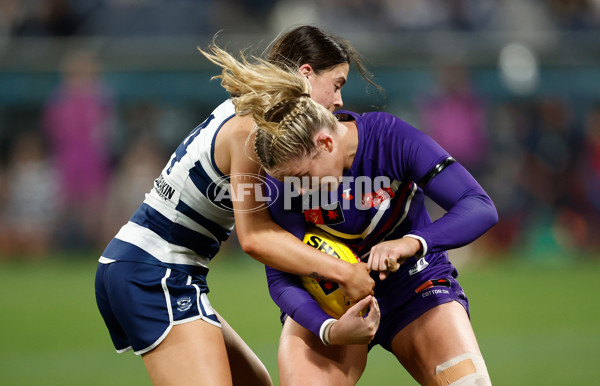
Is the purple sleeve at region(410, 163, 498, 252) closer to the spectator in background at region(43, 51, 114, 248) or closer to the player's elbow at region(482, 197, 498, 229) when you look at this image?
the player's elbow at region(482, 197, 498, 229)

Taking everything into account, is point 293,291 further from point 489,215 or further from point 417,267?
point 489,215

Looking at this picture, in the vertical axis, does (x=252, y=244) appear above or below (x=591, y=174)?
above

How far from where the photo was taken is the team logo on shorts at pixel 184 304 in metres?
3.83

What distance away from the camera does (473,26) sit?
13.4 metres

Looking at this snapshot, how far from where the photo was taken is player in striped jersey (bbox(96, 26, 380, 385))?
362cm

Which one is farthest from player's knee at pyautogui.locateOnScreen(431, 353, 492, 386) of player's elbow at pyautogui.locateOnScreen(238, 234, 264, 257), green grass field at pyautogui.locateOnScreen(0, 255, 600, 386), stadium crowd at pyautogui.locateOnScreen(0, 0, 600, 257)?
stadium crowd at pyautogui.locateOnScreen(0, 0, 600, 257)

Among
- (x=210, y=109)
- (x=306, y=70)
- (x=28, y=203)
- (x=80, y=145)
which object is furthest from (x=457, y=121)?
(x=306, y=70)

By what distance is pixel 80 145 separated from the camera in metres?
12.2

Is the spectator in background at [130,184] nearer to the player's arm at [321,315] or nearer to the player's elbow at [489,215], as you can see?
the player's arm at [321,315]

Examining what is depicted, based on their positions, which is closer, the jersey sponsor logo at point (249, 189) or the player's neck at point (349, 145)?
the jersey sponsor logo at point (249, 189)

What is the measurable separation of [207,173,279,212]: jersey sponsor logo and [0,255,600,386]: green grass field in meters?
2.95

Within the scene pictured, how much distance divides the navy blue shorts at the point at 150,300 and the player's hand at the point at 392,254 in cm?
89

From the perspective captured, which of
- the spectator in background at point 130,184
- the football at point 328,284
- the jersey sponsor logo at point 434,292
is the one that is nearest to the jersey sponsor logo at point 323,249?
the football at point 328,284

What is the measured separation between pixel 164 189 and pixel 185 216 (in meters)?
0.18
